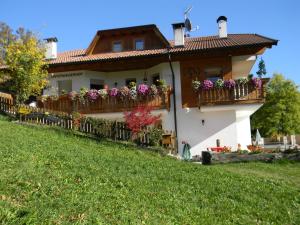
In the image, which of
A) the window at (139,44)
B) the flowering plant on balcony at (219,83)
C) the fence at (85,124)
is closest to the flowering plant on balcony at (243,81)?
the flowering plant on balcony at (219,83)

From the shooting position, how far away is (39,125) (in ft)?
65.6

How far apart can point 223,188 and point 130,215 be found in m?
4.04

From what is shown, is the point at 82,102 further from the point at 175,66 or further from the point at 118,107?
the point at 175,66

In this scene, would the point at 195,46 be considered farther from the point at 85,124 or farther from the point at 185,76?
the point at 85,124

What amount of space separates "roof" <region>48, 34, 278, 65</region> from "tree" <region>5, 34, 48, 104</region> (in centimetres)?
238

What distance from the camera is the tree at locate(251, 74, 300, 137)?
177 ft

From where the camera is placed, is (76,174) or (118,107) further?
(118,107)

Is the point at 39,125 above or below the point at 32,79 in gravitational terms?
below

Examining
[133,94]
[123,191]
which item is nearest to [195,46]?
[133,94]

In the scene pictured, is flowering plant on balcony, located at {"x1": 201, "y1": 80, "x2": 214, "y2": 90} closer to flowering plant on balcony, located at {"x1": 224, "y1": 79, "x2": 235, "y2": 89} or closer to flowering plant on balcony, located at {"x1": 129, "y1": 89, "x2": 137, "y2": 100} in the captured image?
flowering plant on balcony, located at {"x1": 224, "y1": 79, "x2": 235, "y2": 89}

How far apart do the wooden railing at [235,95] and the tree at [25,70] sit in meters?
8.00

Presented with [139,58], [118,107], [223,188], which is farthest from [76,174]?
[139,58]

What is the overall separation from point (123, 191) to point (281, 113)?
4716 centimetres

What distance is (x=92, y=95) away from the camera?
2306 centimetres
